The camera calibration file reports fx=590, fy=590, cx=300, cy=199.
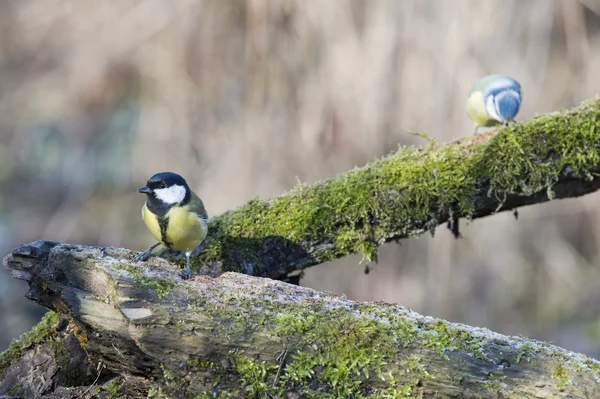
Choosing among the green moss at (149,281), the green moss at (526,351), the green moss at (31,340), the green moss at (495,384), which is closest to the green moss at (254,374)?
the green moss at (149,281)

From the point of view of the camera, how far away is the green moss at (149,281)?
1.84 meters

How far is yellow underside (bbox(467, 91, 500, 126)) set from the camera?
361 centimetres

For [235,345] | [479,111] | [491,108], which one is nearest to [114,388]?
[235,345]

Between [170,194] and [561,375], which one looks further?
[170,194]

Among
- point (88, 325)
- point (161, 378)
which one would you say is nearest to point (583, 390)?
point (161, 378)

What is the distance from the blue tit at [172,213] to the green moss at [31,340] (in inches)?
19.1

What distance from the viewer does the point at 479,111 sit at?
3.68 metres

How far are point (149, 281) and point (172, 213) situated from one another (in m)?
0.56

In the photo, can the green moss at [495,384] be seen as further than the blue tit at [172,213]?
No

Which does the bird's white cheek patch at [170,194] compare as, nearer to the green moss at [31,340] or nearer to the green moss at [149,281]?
the green moss at [149,281]

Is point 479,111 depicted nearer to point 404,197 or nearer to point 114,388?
point 404,197

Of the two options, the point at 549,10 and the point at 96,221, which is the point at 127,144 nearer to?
the point at 96,221

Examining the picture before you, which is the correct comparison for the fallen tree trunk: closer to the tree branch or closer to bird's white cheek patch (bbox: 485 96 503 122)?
the tree branch

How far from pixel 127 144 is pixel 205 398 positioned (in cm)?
459
